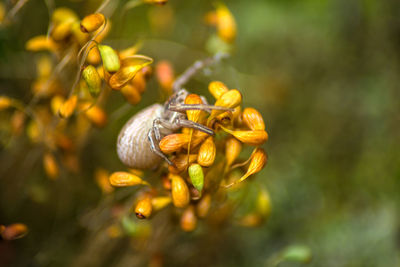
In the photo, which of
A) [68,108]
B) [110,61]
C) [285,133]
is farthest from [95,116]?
[285,133]

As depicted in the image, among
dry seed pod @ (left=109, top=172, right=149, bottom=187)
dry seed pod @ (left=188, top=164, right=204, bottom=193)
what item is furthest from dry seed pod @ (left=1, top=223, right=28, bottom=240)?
dry seed pod @ (left=188, top=164, right=204, bottom=193)

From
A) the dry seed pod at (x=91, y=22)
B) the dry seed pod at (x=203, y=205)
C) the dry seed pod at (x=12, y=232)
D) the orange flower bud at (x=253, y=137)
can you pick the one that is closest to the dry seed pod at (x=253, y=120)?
the orange flower bud at (x=253, y=137)

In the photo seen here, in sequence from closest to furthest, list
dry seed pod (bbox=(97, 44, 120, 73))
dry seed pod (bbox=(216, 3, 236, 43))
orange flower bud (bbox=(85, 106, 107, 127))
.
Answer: dry seed pod (bbox=(97, 44, 120, 73))
orange flower bud (bbox=(85, 106, 107, 127))
dry seed pod (bbox=(216, 3, 236, 43))

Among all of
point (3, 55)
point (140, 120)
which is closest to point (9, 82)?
point (3, 55)

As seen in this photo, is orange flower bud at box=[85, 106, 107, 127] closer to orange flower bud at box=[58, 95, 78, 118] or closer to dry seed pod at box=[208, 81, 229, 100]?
orange flower bud at box=[58, 95, 78, 118]

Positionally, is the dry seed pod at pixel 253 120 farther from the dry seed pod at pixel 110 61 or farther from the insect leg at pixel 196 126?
the dry seed pod at pixel 110 61

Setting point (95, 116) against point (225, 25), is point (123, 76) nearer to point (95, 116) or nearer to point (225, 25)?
point (95, 116)

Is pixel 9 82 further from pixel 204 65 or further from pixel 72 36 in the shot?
pixel 204 65
